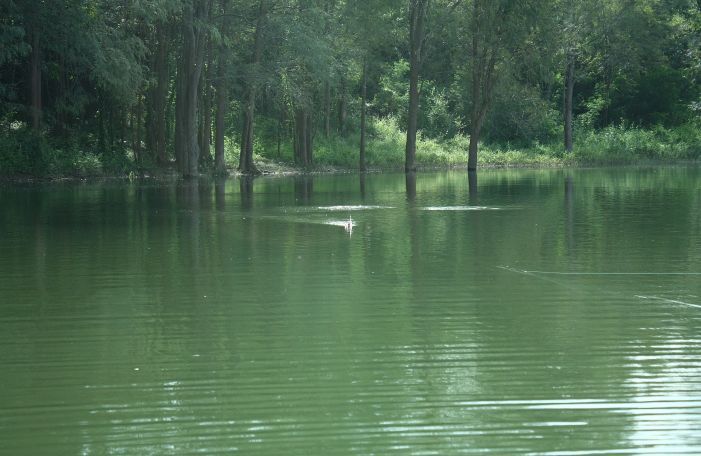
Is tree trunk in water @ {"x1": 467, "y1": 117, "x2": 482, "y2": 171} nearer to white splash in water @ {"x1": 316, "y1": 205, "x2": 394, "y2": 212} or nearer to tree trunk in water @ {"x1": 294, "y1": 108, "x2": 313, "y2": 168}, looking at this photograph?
tree trunk in water @ {"x1": 294, "y1": 108, "x2": 313, "y2": 168}

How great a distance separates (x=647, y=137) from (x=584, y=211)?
140ft

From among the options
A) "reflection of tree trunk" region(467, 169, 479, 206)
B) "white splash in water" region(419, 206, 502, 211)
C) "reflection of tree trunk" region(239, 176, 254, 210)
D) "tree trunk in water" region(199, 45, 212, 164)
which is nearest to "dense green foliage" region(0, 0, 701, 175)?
"tree trunk in water" region(199, 45, 212, 164)

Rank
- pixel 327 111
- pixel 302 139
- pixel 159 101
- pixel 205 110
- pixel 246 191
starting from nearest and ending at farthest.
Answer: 1. pixel 246 191
2. pixel 159 101
3. pixel 205 110
4. pixel 302 139
5. pixel 327 111

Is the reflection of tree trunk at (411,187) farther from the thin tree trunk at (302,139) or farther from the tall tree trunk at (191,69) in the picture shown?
the tall tree trunk at (191,69)

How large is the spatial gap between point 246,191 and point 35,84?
9801 mm

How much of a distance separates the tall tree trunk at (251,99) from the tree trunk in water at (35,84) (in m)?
8.70

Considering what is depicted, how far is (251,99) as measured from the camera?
45.5 meters

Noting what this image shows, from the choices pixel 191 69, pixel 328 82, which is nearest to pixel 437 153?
pixel 328 82

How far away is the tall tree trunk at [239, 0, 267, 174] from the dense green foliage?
0.09m

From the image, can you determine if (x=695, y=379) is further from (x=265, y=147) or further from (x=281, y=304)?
(x=265, y=147)

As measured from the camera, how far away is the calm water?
24.0ft

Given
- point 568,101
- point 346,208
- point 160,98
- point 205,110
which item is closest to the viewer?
point 346,208

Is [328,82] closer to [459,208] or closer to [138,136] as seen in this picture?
[138,136]

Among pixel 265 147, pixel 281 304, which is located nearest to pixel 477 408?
pixel 281 304
